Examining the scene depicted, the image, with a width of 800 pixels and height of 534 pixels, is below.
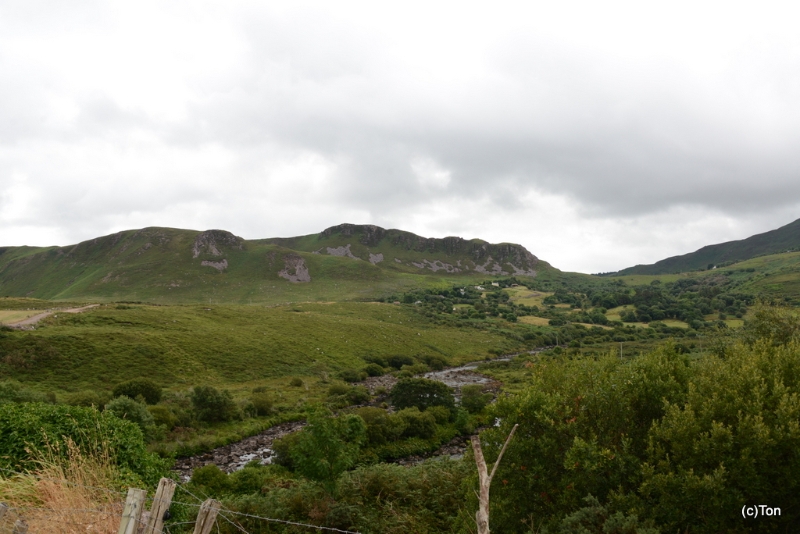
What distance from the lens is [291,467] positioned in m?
31.9

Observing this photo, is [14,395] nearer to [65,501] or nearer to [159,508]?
[65,501]

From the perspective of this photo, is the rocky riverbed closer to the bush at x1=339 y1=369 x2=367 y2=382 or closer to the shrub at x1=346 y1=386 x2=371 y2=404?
the shrub at x1=346 y1=386 x2=371 y2=404

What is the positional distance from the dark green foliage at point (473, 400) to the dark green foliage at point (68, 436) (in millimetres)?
40596

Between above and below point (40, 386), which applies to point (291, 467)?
below

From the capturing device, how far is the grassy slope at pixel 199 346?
5494 cm

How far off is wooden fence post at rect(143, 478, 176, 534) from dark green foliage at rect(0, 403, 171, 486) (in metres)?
8.40

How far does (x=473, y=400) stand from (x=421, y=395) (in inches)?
280

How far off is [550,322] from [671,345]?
14684 cm

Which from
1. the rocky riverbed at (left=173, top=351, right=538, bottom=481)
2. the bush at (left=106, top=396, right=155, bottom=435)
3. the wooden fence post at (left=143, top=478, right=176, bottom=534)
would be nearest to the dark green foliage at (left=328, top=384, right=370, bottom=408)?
the rocky riverbed at (left=173, top=351, right=538, bottom=481)

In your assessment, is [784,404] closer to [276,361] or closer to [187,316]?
[276,361]

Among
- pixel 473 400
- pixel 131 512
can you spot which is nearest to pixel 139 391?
pixel 473 400

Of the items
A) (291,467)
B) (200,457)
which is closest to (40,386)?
(200,457)

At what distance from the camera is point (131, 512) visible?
24.5 feet

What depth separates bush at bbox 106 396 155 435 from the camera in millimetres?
33188
